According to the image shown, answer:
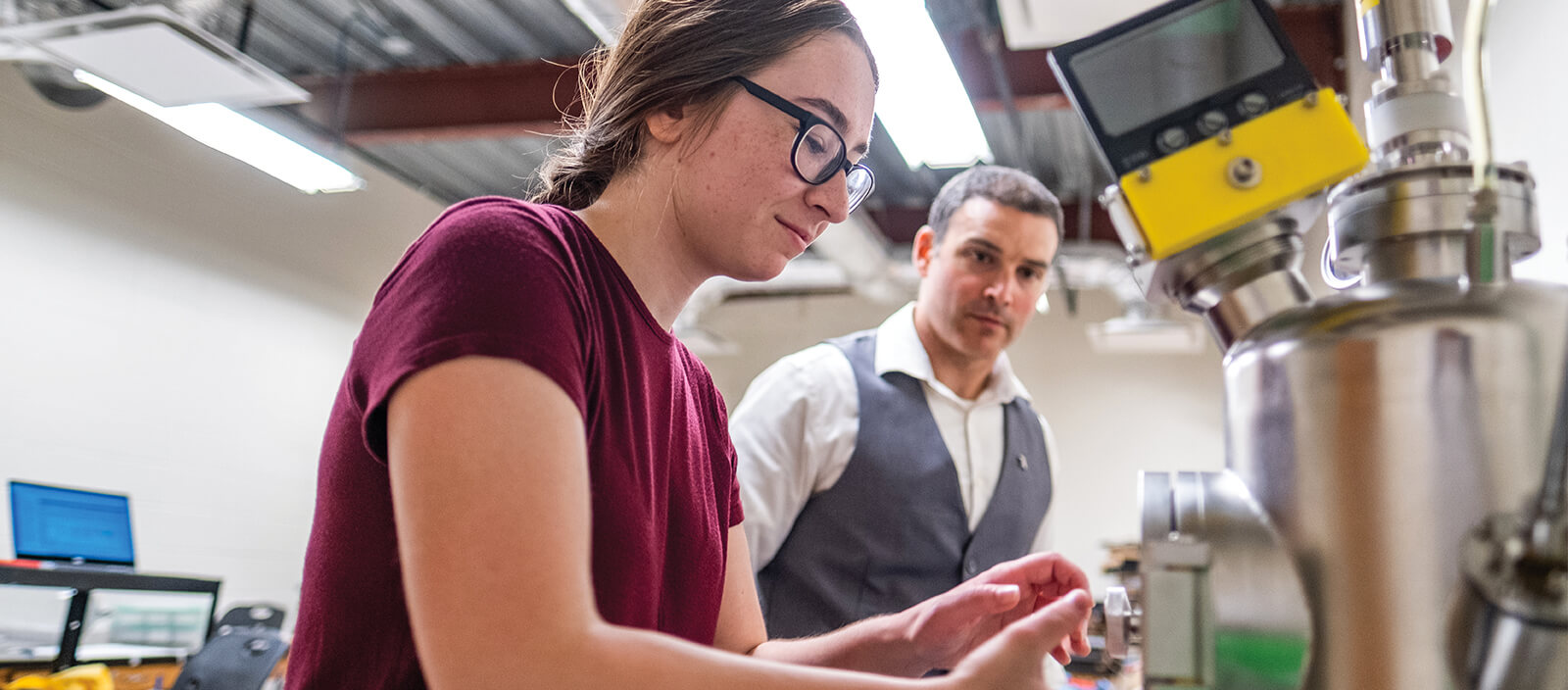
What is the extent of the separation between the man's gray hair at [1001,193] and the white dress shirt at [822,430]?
0.27 m

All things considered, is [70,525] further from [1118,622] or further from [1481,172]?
[1481,172]

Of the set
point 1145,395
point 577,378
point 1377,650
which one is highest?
point 1145,395

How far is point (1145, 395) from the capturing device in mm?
8414

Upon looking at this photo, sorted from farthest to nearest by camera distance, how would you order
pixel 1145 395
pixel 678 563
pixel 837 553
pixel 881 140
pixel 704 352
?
pixel 704 352
pixel 1145 395
pixel 881 140
pixel 837 553
pixel 678 563

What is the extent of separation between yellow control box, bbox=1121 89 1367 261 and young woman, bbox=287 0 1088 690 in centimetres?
20

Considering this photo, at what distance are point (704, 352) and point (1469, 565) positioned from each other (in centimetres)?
863

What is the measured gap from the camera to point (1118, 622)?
56 centimetres

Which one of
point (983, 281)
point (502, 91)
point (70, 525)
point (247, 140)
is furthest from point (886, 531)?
point (502, 91)

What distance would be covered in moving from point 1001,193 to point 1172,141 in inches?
65.1

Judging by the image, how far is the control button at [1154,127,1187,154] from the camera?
1.81ft

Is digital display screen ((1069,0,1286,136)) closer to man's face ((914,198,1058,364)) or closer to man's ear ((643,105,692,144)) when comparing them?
man's ear ((643,105,692,144))

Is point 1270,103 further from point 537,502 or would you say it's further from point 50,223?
point 50,223

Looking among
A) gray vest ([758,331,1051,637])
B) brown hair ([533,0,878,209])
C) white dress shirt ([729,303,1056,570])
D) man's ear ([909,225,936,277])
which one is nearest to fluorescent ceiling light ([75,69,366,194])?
man's ear ([909,225,936,277])

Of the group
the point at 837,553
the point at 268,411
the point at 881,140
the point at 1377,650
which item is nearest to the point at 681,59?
the point at 1377,650
